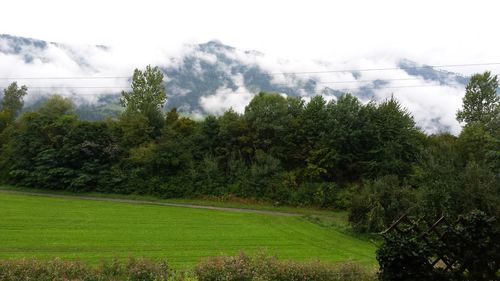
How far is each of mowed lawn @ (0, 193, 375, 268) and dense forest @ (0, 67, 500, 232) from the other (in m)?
8.54

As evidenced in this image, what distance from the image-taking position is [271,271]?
1069 cm

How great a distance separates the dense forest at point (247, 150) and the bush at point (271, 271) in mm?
27506

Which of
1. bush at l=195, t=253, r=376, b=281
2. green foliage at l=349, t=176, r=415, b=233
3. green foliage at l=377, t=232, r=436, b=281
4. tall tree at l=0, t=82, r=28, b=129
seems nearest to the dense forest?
green foliage at l=349, t=176, r=415, b=233

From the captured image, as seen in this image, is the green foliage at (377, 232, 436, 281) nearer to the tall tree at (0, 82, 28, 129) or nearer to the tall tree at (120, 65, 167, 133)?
the tall tree at (120, 65, 167, 133)

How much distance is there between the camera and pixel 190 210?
3656 cm

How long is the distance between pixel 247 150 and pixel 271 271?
115ft

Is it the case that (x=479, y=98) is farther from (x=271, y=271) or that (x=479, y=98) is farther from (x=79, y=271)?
(x=79, y=271)

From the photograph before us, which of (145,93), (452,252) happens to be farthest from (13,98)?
(452,252)

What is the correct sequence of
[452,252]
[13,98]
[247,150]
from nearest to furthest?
[452,252]
[247,150]
[13,98]

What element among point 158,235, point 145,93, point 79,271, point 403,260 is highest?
point 145,93

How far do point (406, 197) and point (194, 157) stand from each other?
27517 millimetres

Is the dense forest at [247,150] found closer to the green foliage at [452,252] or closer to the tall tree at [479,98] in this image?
the tall tree at [479,98]

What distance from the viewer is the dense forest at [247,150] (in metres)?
41.2

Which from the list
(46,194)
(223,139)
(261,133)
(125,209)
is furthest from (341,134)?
(46,194)
